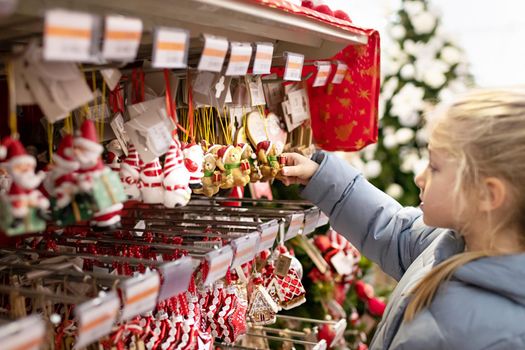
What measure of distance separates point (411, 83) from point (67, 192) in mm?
2742

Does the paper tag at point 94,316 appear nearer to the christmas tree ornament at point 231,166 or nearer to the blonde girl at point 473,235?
the christmas tree ornament at point 231,166

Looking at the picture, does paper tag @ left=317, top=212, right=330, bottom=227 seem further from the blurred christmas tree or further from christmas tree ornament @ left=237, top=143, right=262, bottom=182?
the blurred christmas tree

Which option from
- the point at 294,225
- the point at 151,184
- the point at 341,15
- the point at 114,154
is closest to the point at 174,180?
the point at 151,184

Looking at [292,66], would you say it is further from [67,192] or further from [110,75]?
[67,192]

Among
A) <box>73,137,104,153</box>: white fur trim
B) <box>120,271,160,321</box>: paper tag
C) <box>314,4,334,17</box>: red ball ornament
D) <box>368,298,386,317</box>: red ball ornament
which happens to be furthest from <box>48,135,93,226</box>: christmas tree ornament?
<box>368,298,386,317</box>: red ball ornament

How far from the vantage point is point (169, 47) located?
925 mm

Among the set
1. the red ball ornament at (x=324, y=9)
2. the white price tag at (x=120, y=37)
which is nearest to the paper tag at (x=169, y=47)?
the white price tag at (x=120, y=37)

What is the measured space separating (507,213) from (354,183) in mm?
519

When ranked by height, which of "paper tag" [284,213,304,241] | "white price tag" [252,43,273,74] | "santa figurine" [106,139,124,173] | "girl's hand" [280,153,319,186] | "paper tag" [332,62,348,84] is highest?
"white price tag" [252,43,273,74]

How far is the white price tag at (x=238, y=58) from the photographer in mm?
1124

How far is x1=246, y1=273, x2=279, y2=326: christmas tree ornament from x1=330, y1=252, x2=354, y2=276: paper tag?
0.63 metres

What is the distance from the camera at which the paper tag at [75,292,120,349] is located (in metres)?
0.83

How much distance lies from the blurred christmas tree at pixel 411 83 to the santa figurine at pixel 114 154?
2.39 m

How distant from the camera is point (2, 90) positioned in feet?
4.54
